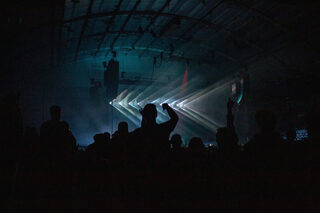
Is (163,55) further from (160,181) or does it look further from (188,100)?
(160,181)

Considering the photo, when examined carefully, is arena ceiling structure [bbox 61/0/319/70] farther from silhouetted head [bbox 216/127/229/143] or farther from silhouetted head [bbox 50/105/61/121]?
silhouetted head [bbox 216/127/229/143]

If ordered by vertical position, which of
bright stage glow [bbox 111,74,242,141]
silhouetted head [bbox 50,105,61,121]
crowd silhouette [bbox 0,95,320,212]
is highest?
bright stage glow [bbox 111,74,242,141]

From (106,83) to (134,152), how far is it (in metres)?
9.82

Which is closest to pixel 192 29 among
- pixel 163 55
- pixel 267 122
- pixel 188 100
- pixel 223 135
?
pixel 163 55

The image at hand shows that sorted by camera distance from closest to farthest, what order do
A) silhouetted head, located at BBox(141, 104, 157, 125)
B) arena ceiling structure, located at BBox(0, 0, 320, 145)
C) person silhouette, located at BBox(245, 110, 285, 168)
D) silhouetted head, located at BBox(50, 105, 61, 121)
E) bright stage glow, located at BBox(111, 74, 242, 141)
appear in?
person silhouette, located at BBox(245, 110, 285, 168) → silhouetted head, located at BBox(141, 104, 157, 125) → silhouetted head, located at BBox(50, 105, 61, 121) → arena ceiling structure, located at BBox(0, 0, 320, 145) → bright stage glow, located at BBox(111, 74, 242, 141)

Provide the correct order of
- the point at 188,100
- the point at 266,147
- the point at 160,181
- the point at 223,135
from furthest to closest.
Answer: the point at 188,100 < the point at 223,135 < the point at 266,147 < the point at 160,181

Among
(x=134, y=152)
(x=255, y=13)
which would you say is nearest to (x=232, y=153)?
(x=134, y=152)

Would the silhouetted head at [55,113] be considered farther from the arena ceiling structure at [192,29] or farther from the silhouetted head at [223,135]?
the arena ceiling structure at [192,29]

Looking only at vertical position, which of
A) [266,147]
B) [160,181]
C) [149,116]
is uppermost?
[149,116]

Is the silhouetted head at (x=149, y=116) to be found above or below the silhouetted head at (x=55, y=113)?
below

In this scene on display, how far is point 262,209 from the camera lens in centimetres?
145

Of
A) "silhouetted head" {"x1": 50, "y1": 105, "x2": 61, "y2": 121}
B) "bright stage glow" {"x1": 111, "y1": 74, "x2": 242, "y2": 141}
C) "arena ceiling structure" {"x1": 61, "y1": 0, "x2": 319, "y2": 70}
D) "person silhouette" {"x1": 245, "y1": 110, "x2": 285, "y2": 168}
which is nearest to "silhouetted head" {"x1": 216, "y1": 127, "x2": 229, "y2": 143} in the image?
"person silhouette" {"x1": 245, "y1": 110, "x2": 285, "y2": 168}

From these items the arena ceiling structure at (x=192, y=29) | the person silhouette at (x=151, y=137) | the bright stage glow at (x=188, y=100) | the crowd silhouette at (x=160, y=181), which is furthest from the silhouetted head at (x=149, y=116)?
the bright stage glow at (x=188, y=100)

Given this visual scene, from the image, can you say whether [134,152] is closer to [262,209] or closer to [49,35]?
[262,209]
